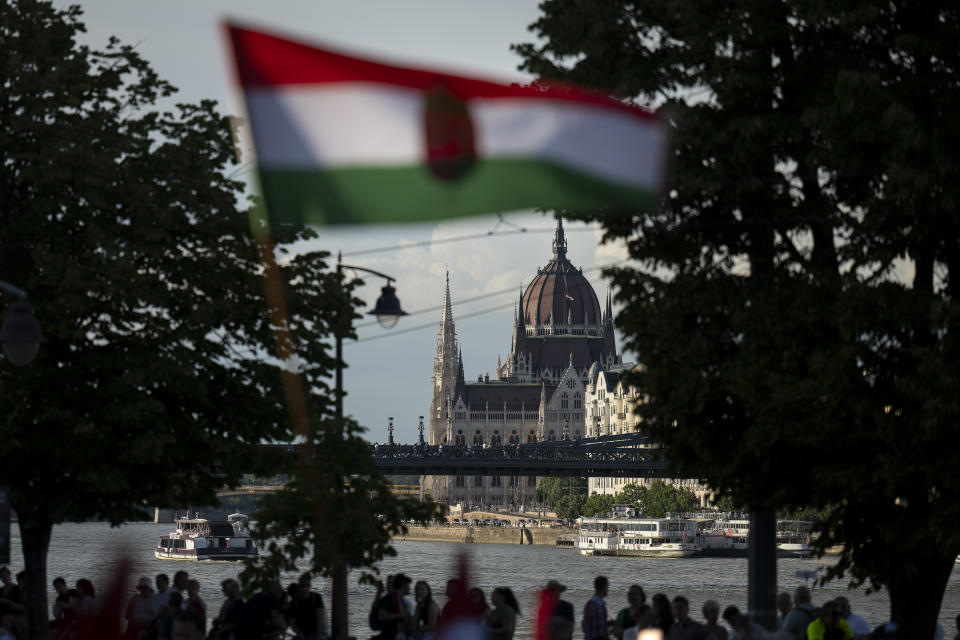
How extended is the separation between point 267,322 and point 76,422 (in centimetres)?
300

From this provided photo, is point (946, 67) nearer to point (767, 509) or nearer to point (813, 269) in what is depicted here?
point (813, 269)

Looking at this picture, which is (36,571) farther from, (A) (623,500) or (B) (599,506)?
(B) (599,506)

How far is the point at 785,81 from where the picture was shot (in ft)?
51.7

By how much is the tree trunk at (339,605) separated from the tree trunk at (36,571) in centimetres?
344

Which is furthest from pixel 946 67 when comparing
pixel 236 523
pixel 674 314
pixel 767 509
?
pixel 236 523

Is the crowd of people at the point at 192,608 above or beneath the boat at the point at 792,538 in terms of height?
above

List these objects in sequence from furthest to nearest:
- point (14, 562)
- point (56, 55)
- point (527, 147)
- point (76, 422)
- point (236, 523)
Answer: point (236, 523), point (14, 562), point (56, 55), point (76, 422), point (527, 147)

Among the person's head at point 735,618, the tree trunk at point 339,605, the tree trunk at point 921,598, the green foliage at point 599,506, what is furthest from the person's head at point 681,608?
the green foliage at point 599,506

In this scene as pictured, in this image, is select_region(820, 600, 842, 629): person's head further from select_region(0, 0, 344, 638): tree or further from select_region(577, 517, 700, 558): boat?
select_region(577, 517, 700, 558): boat

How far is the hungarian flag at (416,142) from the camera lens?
6.89m

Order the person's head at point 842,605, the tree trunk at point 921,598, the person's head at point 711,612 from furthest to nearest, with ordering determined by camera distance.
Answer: the tree trunk at point 921,598 → the person's head at point 842,605 → the person's head at point 711,612

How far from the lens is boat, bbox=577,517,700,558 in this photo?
109312 mm

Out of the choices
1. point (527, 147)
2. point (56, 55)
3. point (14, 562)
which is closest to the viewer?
point (527, 147)

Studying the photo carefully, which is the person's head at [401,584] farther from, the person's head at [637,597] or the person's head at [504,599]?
the person's head at [637,597]
